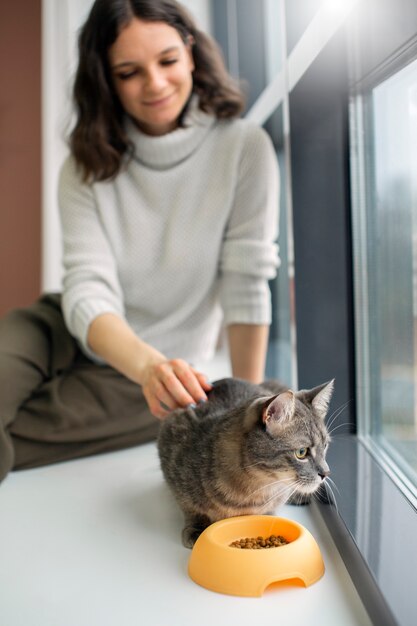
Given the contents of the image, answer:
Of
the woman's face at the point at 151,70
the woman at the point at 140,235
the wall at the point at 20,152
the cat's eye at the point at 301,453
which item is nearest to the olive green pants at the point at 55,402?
the woman at the point at 140,235

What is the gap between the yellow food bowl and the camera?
0.91 metres

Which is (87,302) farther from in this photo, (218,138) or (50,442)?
(218,138)

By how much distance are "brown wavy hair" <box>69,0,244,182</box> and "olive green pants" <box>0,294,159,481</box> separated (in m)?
0.44

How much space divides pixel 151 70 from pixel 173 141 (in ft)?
0.74

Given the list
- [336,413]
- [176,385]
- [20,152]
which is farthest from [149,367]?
[20,152]

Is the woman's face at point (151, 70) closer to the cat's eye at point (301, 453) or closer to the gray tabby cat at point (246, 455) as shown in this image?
the gray tabby cat at point (246, 455)

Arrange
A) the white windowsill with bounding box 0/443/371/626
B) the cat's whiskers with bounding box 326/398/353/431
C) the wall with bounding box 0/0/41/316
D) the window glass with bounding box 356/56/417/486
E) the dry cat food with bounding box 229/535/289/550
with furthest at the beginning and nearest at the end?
the wall with bounding box 0/0/41/316 < the cat's whiskers with bounding box 326/398/353/431 < the window glass with bounding box 356/56/417/486 < the dry cat food with bounding box 229/535/289/550 < the white windowsill with bounding box 0/443/371/626

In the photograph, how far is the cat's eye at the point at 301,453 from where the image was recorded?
0.98 meters

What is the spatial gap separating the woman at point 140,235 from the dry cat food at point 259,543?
2.01 feet

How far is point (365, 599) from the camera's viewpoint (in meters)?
0.89

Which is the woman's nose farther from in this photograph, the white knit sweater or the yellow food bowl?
the yellow food bowl

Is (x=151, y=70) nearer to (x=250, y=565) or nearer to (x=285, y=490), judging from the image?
(x=285, y=490)

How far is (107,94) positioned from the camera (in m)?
1.65

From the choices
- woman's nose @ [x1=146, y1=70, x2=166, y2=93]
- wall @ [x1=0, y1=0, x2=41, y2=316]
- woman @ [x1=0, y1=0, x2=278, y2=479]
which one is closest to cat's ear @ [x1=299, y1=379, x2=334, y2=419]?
woman @ [x1=0, y1=0, x2=278, y2=479]
